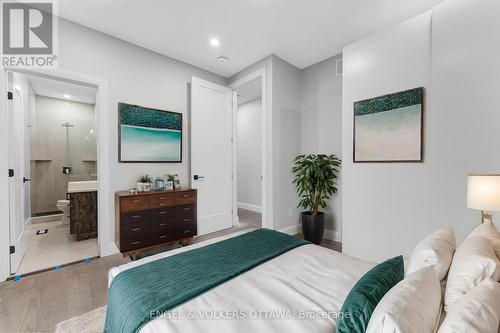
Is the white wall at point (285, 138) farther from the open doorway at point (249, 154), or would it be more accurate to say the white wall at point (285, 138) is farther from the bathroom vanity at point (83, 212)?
the bathroom vanity at point (83, 212)

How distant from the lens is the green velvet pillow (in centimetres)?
81

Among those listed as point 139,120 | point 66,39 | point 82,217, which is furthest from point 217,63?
point 82,217

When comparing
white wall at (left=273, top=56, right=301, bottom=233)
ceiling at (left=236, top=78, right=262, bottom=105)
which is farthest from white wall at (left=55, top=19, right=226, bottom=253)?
white wall at (left=273, top=56, right=301, bottom=233)

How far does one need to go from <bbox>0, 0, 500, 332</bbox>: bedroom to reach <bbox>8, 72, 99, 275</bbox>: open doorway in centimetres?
36

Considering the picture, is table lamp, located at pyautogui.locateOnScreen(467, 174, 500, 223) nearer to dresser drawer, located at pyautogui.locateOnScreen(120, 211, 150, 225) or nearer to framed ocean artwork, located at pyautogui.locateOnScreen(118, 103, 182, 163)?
dresser drawer, located at pyautogui.locateOnScreen(120, 211, 150, 225)

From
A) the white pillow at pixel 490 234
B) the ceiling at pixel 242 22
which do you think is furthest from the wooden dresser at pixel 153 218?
the white pillow at pixel 490 234

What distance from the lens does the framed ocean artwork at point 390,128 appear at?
2250 mm

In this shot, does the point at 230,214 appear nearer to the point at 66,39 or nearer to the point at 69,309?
the point at 69,309

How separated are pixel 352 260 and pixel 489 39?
2.19m

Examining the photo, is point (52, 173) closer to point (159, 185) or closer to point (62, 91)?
point (62, 91)

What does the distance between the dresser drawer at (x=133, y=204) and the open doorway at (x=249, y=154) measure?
2760 millimetres

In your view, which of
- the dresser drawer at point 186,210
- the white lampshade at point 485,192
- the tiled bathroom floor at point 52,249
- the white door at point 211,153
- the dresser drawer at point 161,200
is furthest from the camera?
the white door at point 211,153

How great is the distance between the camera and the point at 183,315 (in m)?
0.95

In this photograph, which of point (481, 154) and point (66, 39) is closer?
point (481, 154)
